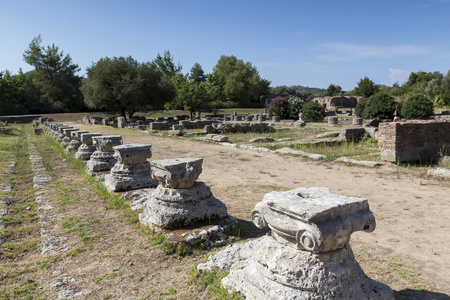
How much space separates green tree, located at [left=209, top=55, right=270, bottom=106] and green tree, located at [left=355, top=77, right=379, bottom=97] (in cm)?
1770

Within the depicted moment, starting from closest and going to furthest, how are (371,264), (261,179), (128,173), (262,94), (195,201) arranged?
(371,264) < (195,201) < (128,173) < (261,179) < (262,94)

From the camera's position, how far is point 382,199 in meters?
5.23

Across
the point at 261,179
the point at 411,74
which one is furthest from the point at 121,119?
the point at 411,74

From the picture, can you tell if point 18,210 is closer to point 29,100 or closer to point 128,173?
point 128,173

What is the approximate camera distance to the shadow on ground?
2.42 meters

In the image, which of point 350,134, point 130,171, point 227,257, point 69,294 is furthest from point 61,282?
point 350,134

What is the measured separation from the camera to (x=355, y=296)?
2.13 meters

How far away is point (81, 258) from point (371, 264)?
309 cm

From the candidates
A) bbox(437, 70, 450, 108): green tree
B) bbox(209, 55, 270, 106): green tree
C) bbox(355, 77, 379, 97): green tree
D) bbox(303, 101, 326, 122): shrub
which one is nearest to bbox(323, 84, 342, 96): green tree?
bbox(355, 77, 379, 97): green tree

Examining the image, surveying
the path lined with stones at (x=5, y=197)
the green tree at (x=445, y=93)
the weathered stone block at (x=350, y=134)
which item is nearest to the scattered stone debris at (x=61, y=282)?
the path lined with stones at (x=5, y=197)

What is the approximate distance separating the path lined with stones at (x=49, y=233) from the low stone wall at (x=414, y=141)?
810 centimetres

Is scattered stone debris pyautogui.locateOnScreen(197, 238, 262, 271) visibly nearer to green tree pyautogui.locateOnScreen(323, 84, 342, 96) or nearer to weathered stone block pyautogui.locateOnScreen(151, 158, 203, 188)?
weathered stone block pyautogui.locateOnScreen(151, 158, 203, 188)

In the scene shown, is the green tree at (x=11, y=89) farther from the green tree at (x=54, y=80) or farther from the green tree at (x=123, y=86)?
the green tree at (x=123, y=86)

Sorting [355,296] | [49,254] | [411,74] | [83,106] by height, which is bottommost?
[49,254]
